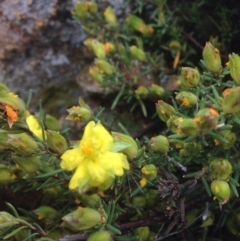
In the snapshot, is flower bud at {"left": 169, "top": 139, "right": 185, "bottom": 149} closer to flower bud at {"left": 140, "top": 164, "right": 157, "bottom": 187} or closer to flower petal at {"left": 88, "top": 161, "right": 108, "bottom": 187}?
flower bud at {"left": 140, "top": 164, "right": 157, "bottom": 187}

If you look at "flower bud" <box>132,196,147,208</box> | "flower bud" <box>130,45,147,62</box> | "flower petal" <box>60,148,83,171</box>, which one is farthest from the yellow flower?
"flower bud" <box>130,45,147,62</box>

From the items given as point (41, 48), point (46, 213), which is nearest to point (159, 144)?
point (46, 213)

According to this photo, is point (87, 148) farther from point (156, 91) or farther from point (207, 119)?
point (156, 91)

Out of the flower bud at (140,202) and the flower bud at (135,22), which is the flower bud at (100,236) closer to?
the flower bud at (140,202)

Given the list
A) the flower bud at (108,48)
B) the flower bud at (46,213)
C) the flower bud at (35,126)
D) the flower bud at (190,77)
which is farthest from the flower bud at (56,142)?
the flower bud at (108,48)

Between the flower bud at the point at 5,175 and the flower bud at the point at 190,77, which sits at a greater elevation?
the flower bud at the point at 190,77

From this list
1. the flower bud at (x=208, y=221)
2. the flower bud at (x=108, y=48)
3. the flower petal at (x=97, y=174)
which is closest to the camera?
the flower petal at (x=97, y=174)

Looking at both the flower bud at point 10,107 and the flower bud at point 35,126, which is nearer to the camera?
the flower bud at point 10,107

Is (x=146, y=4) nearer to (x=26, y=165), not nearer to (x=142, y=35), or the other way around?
(x=142, y=35)
